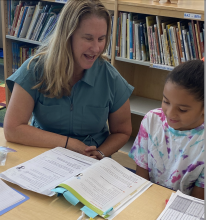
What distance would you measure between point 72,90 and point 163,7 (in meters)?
0.99

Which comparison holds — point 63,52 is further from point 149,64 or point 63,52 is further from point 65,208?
point 149,64

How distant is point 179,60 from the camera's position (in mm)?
2131

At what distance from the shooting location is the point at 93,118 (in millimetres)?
1478

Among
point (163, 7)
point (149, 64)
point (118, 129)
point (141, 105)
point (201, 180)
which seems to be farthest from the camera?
point (141, 105)

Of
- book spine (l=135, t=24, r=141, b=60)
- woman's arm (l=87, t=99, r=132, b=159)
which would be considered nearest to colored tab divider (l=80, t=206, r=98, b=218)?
woman's arm (l=87, t=99, r=132, b=159)

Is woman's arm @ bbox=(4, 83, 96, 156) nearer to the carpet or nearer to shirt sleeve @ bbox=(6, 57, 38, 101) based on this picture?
shirt sleeve @ bbox=(6, 57, 38, 101)

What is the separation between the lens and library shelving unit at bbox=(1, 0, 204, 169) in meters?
2.03

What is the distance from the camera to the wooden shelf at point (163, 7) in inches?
77.7

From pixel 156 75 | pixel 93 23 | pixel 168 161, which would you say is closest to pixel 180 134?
pixel 168 161

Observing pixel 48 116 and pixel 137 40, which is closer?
pixel 48 116

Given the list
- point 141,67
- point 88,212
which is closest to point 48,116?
point 88,212

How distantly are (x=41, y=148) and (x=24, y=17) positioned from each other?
178 cm

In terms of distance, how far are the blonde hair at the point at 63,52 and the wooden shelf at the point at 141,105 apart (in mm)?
1037

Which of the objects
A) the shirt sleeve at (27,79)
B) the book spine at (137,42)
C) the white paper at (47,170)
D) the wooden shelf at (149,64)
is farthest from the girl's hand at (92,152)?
the book spine at (137,42)
